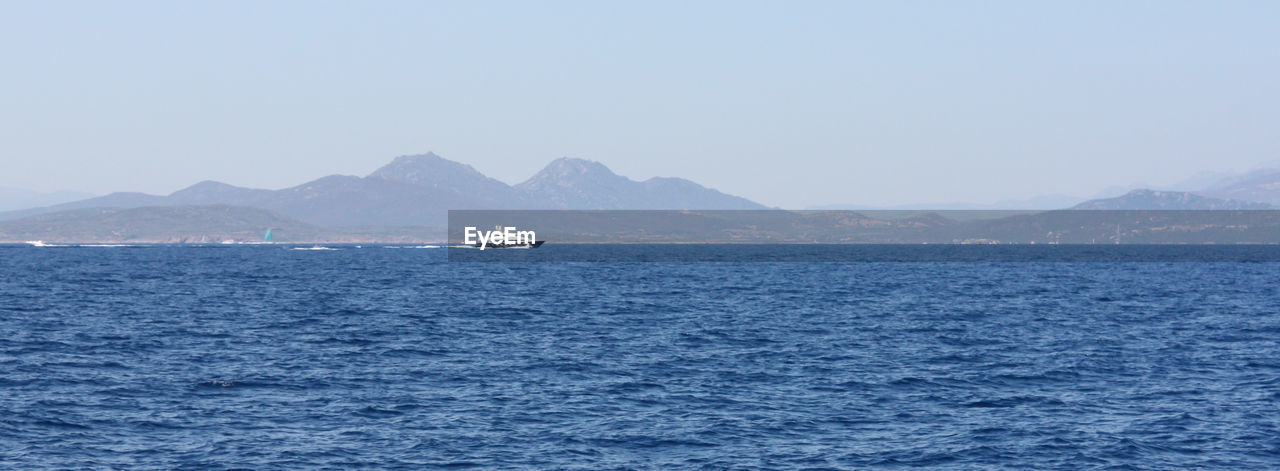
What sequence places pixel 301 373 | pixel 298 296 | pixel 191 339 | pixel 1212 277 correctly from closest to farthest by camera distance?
pixel 301 373
pixel 191 339
pixel 298 296
pixel 1212 277

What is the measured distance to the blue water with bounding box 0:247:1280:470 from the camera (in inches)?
1495

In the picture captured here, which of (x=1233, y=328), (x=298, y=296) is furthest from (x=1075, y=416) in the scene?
(x=298, y=296)

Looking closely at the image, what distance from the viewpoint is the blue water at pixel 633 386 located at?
37969 millimetres

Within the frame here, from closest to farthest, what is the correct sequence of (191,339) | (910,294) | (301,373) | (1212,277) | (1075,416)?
(1075,416) < (301,373) < (191,339) < (910,294) < (1212,277)

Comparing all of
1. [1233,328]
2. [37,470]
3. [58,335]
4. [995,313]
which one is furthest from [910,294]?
[37,470]

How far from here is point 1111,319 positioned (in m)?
87.2

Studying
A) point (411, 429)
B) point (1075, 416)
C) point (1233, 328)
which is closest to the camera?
point (411, 429)

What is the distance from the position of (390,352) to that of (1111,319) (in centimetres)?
5863

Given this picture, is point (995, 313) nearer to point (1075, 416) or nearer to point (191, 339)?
point (1075, 416)

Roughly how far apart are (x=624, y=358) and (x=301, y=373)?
17715 mm

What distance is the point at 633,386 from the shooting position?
51312mm

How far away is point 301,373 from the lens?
5425 centimetres

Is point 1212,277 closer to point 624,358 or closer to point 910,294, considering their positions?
point 910,294

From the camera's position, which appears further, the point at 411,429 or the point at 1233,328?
the point at 1233,328
